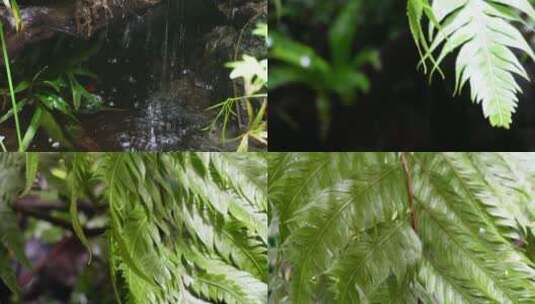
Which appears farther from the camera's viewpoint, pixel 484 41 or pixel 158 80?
pixel 158 80

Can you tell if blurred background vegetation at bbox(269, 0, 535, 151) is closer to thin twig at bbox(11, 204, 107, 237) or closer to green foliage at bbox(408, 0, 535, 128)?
green foliage at bbox(408, 0, 535, 128)

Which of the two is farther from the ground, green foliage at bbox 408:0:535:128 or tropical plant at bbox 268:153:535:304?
green foliage at bbox 408:0:535:128

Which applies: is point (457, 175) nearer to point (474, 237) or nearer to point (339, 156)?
point (474, 237)

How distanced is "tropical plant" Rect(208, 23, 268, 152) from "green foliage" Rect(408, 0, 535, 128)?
287 mm

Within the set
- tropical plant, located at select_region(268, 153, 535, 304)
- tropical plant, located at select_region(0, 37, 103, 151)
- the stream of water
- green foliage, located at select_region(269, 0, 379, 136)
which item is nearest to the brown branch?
tropical plant, located at select_region(268, 153, 535, 304)

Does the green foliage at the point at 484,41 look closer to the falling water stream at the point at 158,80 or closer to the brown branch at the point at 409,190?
the brown branch at the point at 409,190

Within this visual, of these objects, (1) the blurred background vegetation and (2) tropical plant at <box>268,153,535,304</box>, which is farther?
(1) the blurred background vegetation

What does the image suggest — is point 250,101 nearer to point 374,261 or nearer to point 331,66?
point 331,66

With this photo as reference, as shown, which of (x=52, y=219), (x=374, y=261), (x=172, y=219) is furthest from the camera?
(x=52, y=219)

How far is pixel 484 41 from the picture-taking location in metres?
1.10

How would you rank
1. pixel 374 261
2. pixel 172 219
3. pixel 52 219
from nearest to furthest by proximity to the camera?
Answer: pixel 374 261, pixel 172 219, pixel 52 219

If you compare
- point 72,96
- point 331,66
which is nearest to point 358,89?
point 331,66

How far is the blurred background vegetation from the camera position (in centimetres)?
119

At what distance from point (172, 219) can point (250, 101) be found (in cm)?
26
